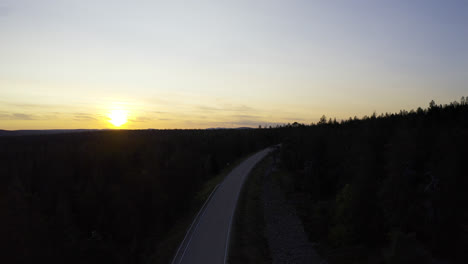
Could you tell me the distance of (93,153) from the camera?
51781mm

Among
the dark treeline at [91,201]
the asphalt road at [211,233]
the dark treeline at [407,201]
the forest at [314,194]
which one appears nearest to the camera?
the dark treeline at [407,201]

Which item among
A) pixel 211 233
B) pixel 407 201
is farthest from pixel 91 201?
pixel 407 201

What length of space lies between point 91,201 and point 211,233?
2642 cm

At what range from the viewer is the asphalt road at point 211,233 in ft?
49.1

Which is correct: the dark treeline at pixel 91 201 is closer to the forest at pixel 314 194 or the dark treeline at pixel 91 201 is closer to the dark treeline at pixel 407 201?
the forest at pixel 314 194

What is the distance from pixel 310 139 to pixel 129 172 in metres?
27.4

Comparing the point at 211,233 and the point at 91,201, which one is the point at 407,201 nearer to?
the point at 211,233

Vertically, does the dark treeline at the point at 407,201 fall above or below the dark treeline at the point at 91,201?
above

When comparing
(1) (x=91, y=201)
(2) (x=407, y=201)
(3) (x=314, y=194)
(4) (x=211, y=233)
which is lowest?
(1) (x=91, y=201)

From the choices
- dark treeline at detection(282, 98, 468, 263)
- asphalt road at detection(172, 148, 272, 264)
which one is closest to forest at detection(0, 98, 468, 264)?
dark treeline at detection(282, 98, 468, 263)

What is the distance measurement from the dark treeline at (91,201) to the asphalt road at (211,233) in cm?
446

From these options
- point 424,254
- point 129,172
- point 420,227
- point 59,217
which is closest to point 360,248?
point 420,227

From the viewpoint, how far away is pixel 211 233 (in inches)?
712

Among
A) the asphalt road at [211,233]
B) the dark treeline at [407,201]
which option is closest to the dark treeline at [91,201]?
the asphalt road at [211,233]
